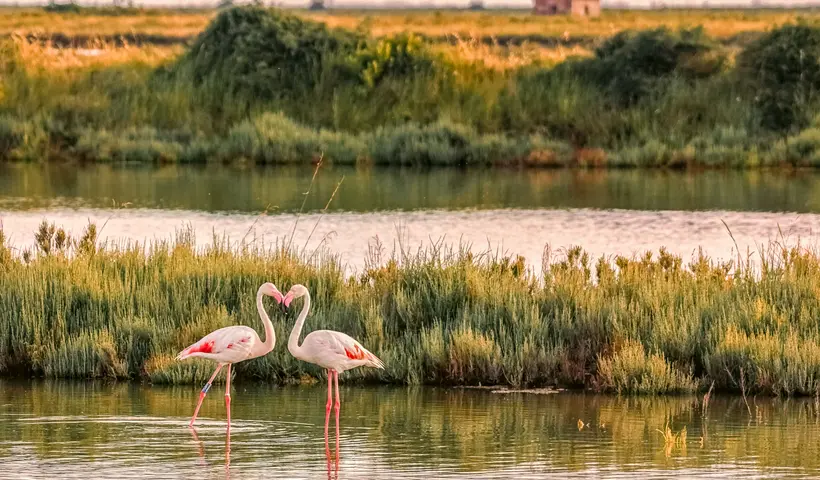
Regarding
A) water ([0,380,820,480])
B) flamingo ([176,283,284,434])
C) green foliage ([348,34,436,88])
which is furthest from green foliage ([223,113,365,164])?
flamingo ([176,283,284,434])

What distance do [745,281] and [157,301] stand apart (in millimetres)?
4781

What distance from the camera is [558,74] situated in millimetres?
39594

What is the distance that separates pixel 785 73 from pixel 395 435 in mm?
28851

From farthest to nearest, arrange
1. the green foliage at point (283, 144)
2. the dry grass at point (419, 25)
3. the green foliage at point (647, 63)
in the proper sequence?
the dry grass at point (419, 25) → the green foliage at point (647, 63) → the green foliage at point (283, 144)

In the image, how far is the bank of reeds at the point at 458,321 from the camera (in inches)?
490

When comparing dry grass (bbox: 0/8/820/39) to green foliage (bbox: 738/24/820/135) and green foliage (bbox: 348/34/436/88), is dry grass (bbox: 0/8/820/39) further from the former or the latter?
green foliage (bbox: 738/24/820/135)

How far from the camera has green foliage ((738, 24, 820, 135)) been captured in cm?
3688

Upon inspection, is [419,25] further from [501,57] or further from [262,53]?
[262,53]

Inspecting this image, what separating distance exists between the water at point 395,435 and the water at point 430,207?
614 centimetres

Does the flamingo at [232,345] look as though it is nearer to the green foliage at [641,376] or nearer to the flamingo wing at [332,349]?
the flamingo wing at [332,349]

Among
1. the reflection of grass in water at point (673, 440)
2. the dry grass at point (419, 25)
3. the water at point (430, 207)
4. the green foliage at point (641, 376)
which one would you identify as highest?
the dry grass at point (419, 25)

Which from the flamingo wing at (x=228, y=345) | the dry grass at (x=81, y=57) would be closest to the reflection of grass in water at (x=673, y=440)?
the flamingo wing at (x=228, y=345)

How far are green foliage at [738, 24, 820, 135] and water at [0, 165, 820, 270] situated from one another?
12.0 ft

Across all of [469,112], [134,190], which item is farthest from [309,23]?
[134,190]
